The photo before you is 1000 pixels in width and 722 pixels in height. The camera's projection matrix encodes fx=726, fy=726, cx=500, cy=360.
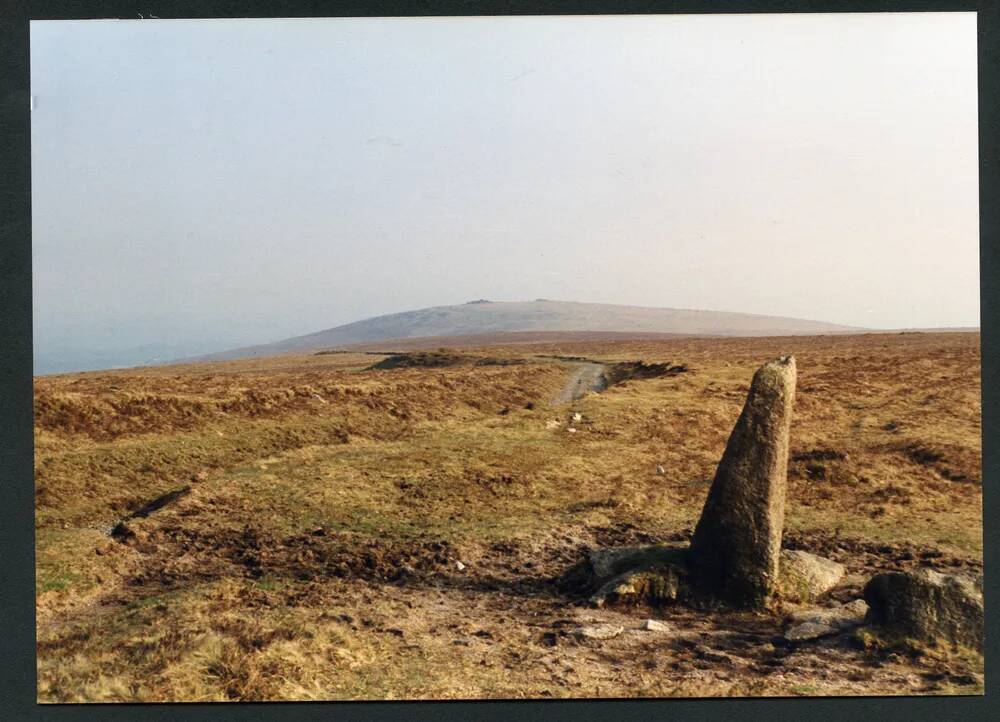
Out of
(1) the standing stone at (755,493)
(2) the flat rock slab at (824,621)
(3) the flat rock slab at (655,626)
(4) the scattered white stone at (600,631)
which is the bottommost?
(4) the scattered white stone at (600,631)

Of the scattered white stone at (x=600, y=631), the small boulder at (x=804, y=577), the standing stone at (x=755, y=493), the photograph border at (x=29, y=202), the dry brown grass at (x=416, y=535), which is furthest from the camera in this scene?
the photograph border at (x=29, y=202)

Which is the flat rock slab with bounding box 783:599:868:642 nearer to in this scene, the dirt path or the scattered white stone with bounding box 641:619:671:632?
the scattered white stone with bounding box 641:619:671:632

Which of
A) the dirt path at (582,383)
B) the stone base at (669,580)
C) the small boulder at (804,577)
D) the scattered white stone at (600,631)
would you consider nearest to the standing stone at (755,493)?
the small boulder at (804,577)

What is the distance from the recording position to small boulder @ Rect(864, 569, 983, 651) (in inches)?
359

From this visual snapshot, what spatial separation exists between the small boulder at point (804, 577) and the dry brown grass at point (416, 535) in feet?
2.51

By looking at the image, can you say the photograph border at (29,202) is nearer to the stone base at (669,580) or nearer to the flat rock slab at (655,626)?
the stone base at (669,580)

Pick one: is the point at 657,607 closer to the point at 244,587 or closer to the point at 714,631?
the point at 714,631

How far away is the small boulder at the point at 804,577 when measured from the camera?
10383mm

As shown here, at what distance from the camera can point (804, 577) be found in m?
10.6

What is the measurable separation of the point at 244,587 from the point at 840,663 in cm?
839

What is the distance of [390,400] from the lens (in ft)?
94.7

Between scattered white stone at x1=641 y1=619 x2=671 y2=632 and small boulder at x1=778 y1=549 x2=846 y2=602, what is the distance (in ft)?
6.06

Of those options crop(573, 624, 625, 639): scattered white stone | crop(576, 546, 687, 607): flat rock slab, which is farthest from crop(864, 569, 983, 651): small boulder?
crop(573, 624, 625, 639): scattered white stone

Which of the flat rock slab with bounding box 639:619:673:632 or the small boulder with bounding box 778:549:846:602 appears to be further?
the small boulder with bounding box 778:549:846:602
